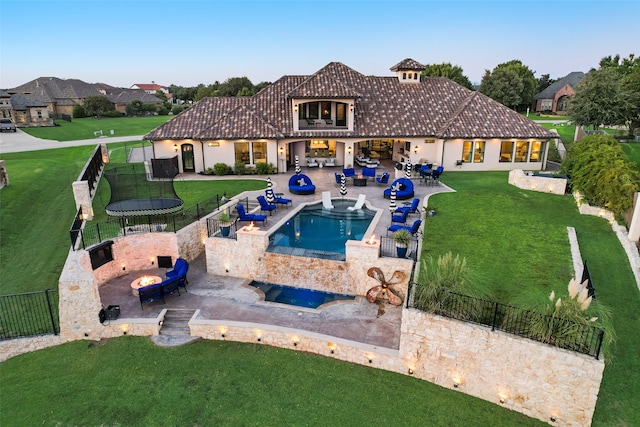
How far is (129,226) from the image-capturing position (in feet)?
59.5

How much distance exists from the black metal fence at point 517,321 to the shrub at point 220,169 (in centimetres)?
2006

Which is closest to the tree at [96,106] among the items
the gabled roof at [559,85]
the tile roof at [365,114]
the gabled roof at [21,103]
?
the gabled roof at [21,103]

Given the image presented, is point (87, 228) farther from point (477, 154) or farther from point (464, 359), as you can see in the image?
point (477, 154)

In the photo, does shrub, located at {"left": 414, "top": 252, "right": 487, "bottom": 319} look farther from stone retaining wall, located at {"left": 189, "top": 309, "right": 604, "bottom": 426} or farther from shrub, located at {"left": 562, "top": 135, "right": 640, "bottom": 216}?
shrub, located at {"left": 562, "top": 135, "right": 640, "bottom": 216}

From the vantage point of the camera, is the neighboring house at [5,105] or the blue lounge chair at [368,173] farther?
the neighboring house at [5,105]

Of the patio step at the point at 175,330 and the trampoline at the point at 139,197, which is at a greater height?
the trampoline at the point at 139,197

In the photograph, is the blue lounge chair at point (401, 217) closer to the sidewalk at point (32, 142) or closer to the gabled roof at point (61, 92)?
the sidewalk at point (32, 142)

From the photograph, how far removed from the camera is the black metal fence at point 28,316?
517 inches

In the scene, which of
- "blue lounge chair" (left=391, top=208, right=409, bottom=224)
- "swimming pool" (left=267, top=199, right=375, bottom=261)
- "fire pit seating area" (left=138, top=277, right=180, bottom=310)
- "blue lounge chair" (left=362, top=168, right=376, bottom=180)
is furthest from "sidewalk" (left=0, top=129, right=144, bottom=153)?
"blue lounge chair" (left=391, top=208, right=409, bottom=224)

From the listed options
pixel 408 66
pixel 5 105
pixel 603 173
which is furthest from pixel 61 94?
pixel 603 173

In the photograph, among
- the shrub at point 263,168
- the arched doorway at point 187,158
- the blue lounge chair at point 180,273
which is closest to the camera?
the blue lounge chair at point 180,273

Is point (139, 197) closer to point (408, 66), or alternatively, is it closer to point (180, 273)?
point (180, 273)

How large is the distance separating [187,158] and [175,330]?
18522 mm

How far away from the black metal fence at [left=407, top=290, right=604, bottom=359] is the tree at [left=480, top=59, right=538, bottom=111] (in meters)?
55.4
